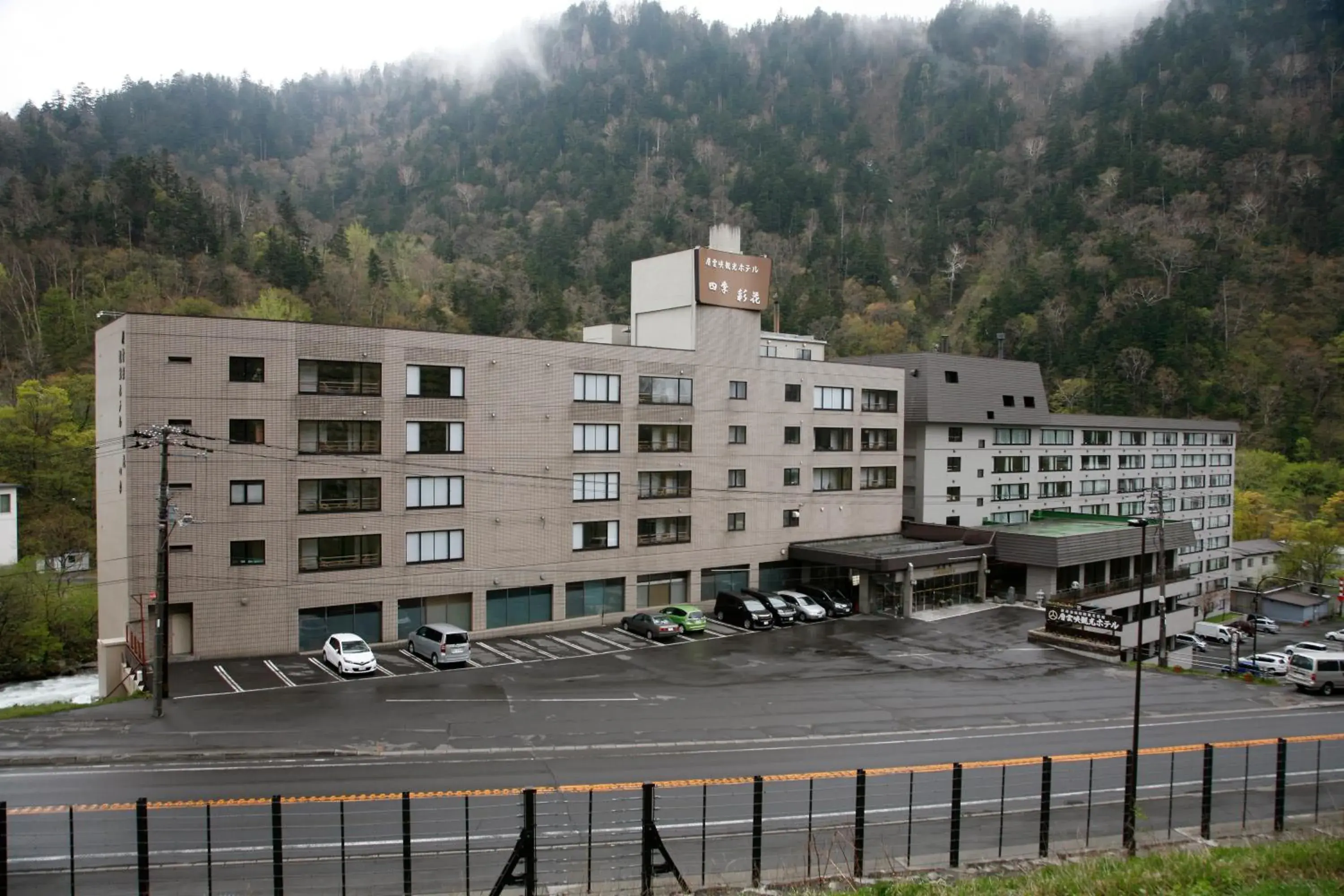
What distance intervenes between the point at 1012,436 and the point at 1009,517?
549cm

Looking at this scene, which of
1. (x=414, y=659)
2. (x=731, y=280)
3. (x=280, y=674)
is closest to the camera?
(x=280, y=674)

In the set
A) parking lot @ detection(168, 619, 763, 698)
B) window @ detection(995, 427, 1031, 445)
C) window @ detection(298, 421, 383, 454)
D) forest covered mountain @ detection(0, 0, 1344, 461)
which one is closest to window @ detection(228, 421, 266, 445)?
window @ detection(298, 421, 383, 454)

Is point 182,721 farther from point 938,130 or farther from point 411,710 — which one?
point 938,130

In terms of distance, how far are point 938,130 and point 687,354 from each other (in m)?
159

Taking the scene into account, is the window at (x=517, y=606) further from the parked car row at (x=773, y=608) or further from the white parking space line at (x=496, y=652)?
the parked car row at (x=773, y=608)

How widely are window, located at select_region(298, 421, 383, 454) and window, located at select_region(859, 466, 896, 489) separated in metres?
27.1

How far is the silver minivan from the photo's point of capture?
31625 mm

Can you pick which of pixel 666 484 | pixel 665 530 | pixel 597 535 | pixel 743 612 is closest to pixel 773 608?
pixel 743 612

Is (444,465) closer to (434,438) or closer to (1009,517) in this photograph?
(434,438)

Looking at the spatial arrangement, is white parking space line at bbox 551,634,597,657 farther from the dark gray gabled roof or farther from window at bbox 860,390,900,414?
the dark gray gabled roof

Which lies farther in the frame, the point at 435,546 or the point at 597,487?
the point at 597,487

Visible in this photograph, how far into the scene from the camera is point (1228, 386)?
9475cm

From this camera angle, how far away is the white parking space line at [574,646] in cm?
3522

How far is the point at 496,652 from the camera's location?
34.7 metres
